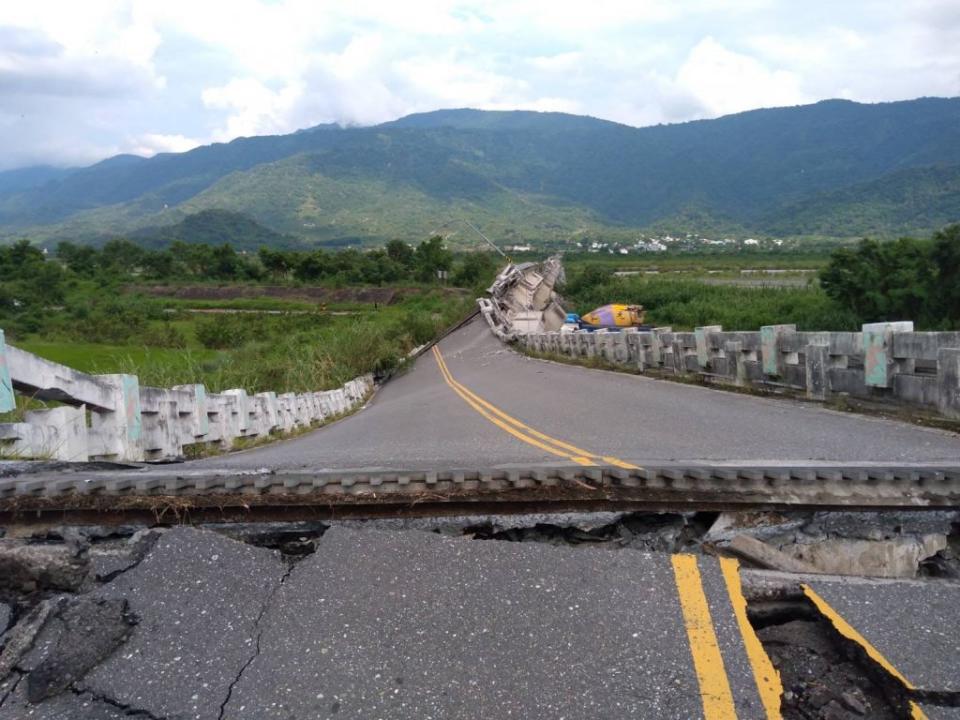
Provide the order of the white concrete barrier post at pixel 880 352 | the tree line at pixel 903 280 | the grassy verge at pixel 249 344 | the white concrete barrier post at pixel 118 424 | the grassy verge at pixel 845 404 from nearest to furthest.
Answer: the white concrete barrier post at pixel 118 424 → the grassy verge at pixel 845 404 → the white concrete barrier post at pixel 880 352 → the grassy verge at pixel 249 344 → the tree line at pixel 903 280

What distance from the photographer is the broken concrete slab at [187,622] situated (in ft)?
9.93

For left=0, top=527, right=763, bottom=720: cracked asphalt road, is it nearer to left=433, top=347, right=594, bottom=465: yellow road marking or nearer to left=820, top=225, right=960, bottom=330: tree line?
left=433, top=347, right=594, bottom=465: yellow road marking

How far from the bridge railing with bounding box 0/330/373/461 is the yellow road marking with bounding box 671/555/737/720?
557cm

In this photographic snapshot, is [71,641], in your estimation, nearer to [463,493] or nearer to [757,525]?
[463,493]

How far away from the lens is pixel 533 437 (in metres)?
9.70

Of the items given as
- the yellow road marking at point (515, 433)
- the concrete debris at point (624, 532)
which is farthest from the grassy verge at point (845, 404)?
→ the concrete debris at point (624, 532)

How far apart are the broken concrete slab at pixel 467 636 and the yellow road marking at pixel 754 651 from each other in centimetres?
25

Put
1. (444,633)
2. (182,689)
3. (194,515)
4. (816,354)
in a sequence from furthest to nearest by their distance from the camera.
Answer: (816,354), (194,515), (444,633), (182,689)

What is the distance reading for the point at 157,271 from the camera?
3524 inches

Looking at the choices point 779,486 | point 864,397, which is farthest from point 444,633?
point 864,397

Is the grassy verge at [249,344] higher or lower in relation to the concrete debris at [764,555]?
lower

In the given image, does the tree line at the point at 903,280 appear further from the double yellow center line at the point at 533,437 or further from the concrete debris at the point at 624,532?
the concrete debris at the point at 624,532

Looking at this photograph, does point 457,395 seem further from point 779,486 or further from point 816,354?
point 779,486

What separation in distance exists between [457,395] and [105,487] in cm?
1535
